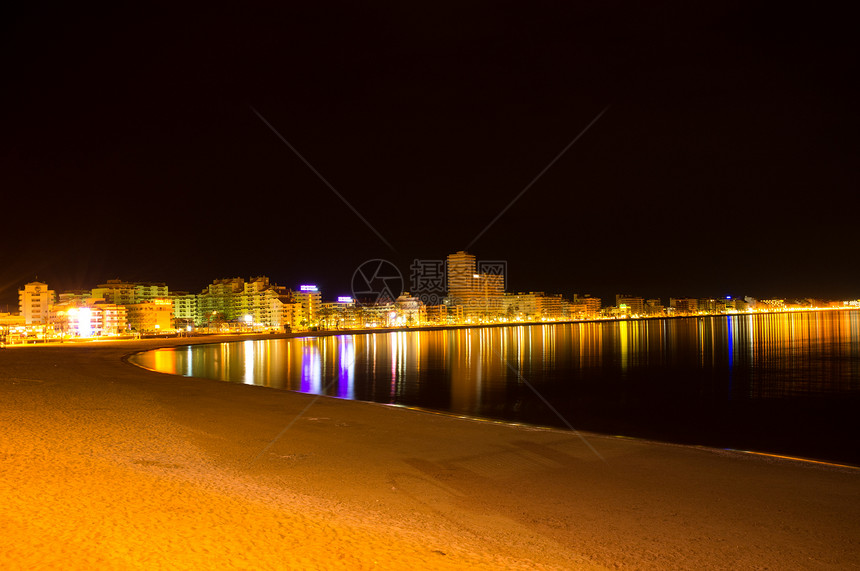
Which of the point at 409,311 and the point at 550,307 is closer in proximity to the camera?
the point at 409,311

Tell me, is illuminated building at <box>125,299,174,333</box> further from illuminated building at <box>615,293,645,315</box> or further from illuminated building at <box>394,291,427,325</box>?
illuminated building at <box>615,293,645,315</box>

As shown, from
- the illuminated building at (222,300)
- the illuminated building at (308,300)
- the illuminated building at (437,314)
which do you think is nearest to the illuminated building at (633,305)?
the illuminated building at (437,314)

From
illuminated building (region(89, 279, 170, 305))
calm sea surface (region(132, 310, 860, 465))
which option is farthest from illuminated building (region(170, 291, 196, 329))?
calm sea surface (region(132, 310, 860, 465))

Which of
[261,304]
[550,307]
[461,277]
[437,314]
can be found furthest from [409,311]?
[550,307]

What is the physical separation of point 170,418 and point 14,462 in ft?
12.6

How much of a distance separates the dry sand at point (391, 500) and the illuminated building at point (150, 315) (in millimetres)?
94250

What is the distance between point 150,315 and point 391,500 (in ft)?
332

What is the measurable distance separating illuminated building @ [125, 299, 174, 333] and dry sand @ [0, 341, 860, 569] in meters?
94.3

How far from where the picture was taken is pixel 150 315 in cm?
9612

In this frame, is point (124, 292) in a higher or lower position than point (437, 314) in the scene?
higher

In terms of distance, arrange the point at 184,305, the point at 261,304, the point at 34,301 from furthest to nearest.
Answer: the point at 184,305 → the point at 261,304 → the point at 34,301

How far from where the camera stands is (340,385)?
23.5 meters

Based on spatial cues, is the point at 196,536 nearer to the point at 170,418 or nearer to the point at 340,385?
the point at 170,418

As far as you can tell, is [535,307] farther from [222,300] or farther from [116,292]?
[116,292]
